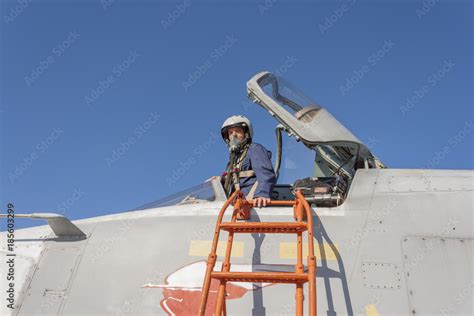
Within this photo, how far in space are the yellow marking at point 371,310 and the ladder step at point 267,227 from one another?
0.84m

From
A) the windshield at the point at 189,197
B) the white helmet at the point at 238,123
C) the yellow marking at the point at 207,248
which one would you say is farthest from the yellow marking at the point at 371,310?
the white helmet at the point at 238,123

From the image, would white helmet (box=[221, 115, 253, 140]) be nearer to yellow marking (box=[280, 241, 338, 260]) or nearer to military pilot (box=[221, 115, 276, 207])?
military pilot (box=[221, 115, 276, 207])

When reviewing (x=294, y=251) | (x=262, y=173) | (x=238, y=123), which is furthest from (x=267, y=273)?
(x=238, y=123)

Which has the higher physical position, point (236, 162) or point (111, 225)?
point (236, 162)

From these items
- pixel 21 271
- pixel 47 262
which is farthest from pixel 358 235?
pixel 21 271

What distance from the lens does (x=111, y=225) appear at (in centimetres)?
423

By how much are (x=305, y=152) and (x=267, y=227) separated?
2356mm

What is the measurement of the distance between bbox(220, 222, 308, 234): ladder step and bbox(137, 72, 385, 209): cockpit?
3.38 ft

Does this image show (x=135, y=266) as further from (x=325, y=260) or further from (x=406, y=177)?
(x=406, y=177)

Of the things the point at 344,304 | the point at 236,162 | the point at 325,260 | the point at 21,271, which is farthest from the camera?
the point at 236,162

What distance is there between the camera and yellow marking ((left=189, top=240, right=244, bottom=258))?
375 centimetres

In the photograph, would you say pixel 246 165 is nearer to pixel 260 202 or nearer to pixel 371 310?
pixel 260 202

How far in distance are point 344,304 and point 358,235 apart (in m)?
0.69

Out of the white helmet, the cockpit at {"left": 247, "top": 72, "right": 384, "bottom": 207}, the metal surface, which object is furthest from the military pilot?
the metal surface
